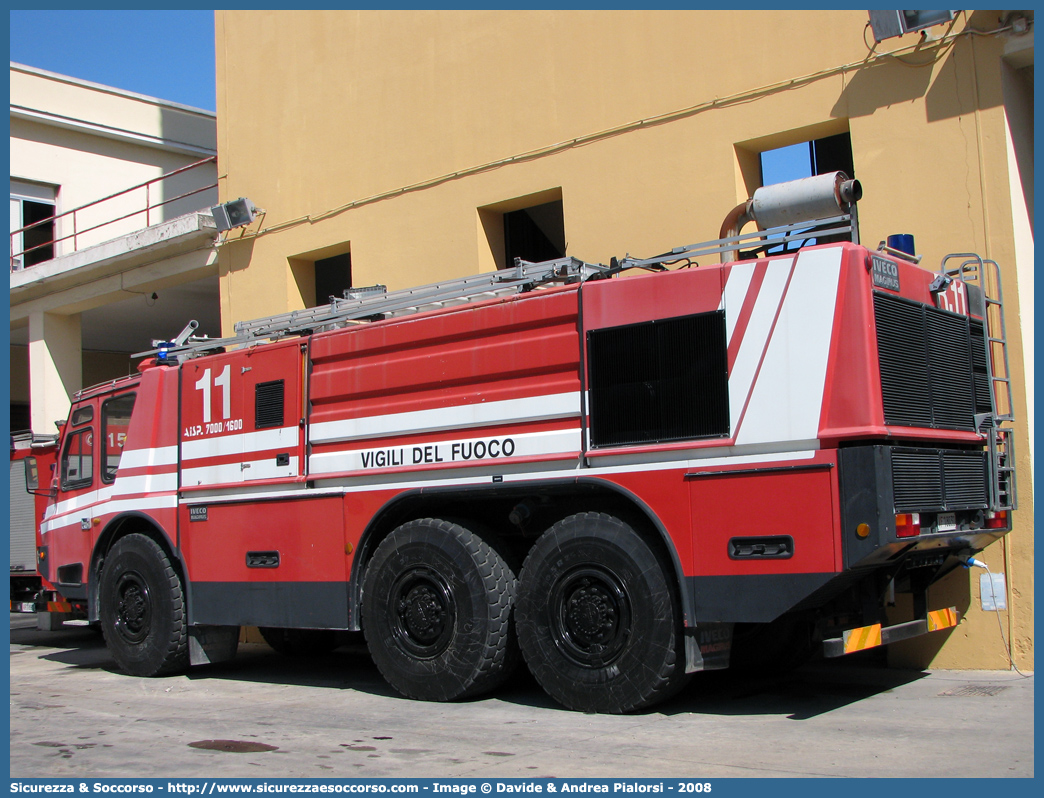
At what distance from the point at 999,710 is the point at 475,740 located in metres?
3.50

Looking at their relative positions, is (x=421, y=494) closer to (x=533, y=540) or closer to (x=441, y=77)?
(x=533, y=540)

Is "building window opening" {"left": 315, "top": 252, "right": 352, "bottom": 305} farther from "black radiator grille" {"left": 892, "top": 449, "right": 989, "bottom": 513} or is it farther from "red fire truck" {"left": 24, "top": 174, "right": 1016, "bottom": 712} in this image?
"black radiator grille" {"left": 892, "top": 449, "right": 989, "bottom": 513}

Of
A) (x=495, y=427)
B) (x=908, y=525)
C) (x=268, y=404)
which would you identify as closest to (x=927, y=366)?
(x=908, y=525)

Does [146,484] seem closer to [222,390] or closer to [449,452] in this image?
[222,390]

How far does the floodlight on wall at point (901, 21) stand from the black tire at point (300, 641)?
27.0ft

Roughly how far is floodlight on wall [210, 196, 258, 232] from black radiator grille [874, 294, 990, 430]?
10.1 m

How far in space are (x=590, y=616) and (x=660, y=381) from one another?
1687 mm

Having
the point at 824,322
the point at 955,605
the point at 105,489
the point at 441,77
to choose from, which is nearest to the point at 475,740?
the point at 824,322

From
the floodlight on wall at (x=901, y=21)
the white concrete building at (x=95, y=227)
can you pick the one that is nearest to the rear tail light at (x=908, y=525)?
the floodlight on wall at (x=901, y=21)

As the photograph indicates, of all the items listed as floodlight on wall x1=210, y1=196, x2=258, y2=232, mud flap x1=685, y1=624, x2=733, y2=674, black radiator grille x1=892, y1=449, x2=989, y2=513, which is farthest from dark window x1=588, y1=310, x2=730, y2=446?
floodlight on wall x1=210, y1=196, x2=258, y2=232

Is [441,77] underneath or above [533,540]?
above

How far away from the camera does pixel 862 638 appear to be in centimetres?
664

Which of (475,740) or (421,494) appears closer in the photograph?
(475,740)

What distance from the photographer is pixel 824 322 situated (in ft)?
21.3
